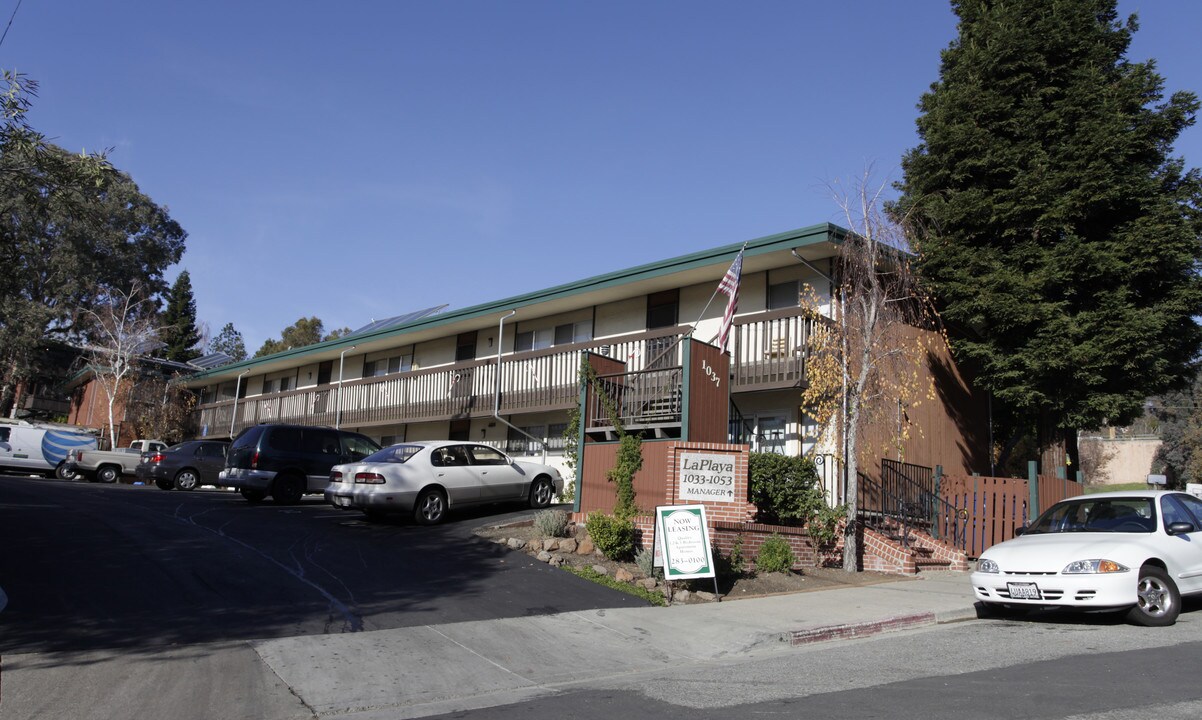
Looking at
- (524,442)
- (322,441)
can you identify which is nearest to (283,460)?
(322,441)

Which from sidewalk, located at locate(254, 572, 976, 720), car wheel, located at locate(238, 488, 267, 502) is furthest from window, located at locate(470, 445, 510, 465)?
sidewalk, located at locate(254, 572, 976, 720)

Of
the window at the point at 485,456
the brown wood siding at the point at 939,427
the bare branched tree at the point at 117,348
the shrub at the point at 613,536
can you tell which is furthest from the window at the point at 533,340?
the bare branched tree at the point at 117,348

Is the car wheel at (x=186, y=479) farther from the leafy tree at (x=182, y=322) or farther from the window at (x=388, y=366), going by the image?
the leafy tree at (x=182, y=322)

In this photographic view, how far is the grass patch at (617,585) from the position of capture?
1090cm

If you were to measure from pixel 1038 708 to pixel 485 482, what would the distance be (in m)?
11.7

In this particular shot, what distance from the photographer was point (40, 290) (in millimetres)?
43188

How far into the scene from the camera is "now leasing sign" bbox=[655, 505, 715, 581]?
10.9 meters

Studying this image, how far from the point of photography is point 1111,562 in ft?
29.5

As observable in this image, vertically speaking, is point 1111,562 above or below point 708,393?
below

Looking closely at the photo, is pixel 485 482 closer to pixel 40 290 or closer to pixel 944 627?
pixel 944 627

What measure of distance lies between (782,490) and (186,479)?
714 inches

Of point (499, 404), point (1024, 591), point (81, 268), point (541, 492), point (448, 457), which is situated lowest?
point (1024, 591)

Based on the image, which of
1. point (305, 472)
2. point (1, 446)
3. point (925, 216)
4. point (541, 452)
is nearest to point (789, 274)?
point (925, 216)

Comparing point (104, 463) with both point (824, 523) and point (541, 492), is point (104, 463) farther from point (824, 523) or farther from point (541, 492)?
point (824, 523)
